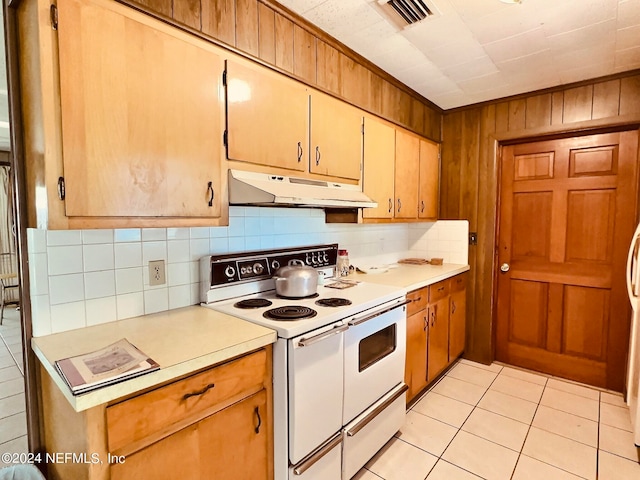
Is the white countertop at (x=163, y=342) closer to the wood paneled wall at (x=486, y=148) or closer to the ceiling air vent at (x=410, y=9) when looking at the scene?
the ceiling air vent at (x=410, y=9)

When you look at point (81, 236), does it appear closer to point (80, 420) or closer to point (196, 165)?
point (196, 165)

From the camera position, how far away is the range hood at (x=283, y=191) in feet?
4.90

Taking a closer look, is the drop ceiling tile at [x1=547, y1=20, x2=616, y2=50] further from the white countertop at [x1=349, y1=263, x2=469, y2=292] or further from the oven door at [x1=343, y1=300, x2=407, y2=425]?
the oven door at [x1=343, y1=300, x2=407, y2=425]

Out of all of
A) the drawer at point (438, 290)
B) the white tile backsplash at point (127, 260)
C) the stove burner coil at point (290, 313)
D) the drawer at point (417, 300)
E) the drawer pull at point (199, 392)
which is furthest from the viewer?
the drawer at point (438, 290)

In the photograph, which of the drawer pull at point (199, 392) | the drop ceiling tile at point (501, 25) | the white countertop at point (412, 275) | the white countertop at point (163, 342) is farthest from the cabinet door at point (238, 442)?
the drop ceiling tile at point (501, 25)

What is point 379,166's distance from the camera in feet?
8.11

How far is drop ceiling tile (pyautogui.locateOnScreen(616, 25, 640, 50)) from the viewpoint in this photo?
6.19ft

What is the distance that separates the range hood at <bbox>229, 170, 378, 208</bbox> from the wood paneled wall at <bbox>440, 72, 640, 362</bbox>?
1585 mm

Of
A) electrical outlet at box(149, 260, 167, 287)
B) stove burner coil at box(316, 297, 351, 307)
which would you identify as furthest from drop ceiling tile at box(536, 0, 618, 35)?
electrical outlet at box(149, 260, 167, 287)

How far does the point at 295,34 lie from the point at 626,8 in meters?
1.64

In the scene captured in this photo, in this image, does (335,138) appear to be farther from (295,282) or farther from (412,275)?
(412,275)

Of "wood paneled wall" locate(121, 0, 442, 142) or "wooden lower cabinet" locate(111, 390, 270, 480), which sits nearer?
"wooden lower cabinet" locate(111, 390, 270, 480)

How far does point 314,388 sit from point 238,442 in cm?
35

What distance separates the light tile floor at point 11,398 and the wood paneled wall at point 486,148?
3385 mm
